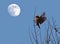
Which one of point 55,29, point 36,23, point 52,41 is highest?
point 36,23

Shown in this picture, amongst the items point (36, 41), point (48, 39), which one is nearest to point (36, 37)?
point (36, 41)

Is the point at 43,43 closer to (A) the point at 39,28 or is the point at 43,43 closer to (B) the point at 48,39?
(B) the point at 48,39

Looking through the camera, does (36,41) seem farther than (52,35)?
No

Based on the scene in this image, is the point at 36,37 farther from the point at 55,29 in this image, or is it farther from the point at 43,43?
the point at 55,29

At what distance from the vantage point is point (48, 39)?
129 centimetres

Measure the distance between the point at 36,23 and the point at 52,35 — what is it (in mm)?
379

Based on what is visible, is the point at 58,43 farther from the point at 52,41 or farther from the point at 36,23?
the point at 36,23

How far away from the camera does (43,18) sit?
120cm

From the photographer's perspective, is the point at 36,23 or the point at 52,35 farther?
the point at 52,35

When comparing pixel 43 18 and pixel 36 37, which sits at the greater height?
pixel 43 18

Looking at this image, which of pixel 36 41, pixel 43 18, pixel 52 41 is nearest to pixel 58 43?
pixel 52 41

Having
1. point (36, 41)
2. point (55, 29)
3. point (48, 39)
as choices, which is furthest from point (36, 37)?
point (55, 29)

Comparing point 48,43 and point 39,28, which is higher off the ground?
point 39,28

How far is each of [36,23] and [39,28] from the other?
0.36ft
